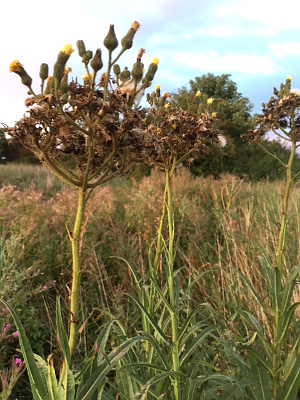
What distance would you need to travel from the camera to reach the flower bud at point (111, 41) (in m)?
1.23

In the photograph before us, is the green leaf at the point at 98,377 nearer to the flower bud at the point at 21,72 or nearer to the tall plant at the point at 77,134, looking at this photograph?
the tall plant at the point at 77,134

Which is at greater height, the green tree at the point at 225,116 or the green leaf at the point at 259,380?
the green tree at the point at 225,116

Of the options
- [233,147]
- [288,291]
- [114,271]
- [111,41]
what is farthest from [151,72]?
[233,147]

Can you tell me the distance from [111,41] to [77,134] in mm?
307

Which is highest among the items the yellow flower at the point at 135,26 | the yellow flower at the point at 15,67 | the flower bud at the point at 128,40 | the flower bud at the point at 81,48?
the yellow flower at the point at 135,26

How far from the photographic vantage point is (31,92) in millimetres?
1230

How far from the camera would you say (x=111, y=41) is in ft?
4.05

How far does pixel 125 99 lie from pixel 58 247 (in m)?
2.46

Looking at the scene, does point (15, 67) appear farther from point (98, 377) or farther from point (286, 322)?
point (286, 322)

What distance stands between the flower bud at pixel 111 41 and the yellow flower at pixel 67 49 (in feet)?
0.35

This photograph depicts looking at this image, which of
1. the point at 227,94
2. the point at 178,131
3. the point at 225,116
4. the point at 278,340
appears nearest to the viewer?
the point at 278,340

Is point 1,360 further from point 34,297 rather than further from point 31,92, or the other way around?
point 31,92

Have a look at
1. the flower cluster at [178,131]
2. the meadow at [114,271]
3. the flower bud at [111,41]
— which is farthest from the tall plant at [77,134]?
the meadow at [114,271]

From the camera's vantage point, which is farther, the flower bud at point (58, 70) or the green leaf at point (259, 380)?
the green leaf at point (259, 380)
